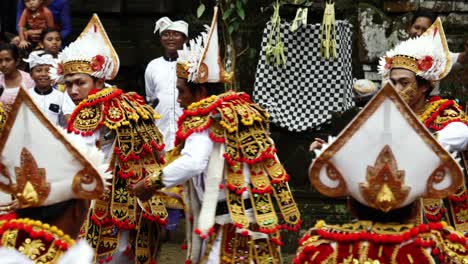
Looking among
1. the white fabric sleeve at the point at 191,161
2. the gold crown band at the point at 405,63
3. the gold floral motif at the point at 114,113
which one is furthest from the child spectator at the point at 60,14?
the white fabric sleeve at the point at 191,161

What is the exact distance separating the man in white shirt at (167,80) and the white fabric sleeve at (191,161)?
11.0 feet

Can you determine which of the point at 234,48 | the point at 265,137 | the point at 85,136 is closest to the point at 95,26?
the point at 85,136

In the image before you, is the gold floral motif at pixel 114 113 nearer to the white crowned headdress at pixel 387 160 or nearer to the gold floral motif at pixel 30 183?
the gold floral motif at pixel 30 183

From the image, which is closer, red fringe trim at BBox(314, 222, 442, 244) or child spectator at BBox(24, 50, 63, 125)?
red fringe trim at BBox(314, 222, 442, 244)

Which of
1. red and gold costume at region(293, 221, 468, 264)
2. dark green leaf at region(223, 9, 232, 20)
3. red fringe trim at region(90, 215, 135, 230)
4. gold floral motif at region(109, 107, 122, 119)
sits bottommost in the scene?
red fringe trim at region(90, 215, 135, 230)

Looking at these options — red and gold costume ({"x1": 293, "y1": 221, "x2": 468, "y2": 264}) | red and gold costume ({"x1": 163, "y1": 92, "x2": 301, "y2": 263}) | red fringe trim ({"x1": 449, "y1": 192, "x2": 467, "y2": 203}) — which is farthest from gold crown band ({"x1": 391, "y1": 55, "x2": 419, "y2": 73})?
red and gold costume ({"x1": 293, "y1": 221, "x2": 468, "y2": 264})

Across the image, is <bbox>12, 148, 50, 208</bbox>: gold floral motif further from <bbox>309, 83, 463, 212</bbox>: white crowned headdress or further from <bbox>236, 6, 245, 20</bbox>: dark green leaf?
<bbox>236, 6, 245, 20</bbox>: dark green leaf

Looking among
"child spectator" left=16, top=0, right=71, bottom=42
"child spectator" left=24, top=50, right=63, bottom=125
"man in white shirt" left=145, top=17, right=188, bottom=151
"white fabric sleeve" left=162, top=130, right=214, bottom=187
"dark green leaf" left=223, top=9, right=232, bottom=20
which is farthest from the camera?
"child spectator" left=16, top=0, right=71, bottom=42

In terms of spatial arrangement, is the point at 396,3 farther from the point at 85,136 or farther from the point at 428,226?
the point at 428,226

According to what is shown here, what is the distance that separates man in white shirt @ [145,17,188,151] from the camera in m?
9.73

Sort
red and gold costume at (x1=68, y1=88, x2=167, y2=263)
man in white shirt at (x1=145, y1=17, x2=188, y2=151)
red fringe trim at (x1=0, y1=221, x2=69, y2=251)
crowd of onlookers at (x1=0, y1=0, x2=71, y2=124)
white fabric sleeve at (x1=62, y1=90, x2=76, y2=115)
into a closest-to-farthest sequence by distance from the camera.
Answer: red fringe trim at (x1=0, y1=221, x2=69, y2=251) < red and gold costume at (x1=68, y1=88, x2=167, y2=263) < white fabric sleeve at (x1=62, y1=90, x2=76, y2=115) < crowd of onlookers at (x1=0, y1=0, x2=71, y2=124) < man in white shirt at (x1=145, y1=17, x2=188, y2=151)

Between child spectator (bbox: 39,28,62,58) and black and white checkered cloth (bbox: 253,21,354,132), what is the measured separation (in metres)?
1.86

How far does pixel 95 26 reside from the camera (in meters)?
7.71

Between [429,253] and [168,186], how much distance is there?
2.13m
